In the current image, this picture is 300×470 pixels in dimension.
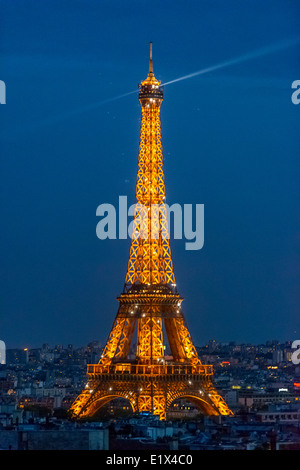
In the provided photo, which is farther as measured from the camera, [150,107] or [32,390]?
[32,390]

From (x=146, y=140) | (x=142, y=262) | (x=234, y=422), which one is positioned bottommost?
(x=234, y=422)

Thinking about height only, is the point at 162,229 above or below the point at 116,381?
above

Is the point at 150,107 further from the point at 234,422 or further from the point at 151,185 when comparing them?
the point at 234,422
